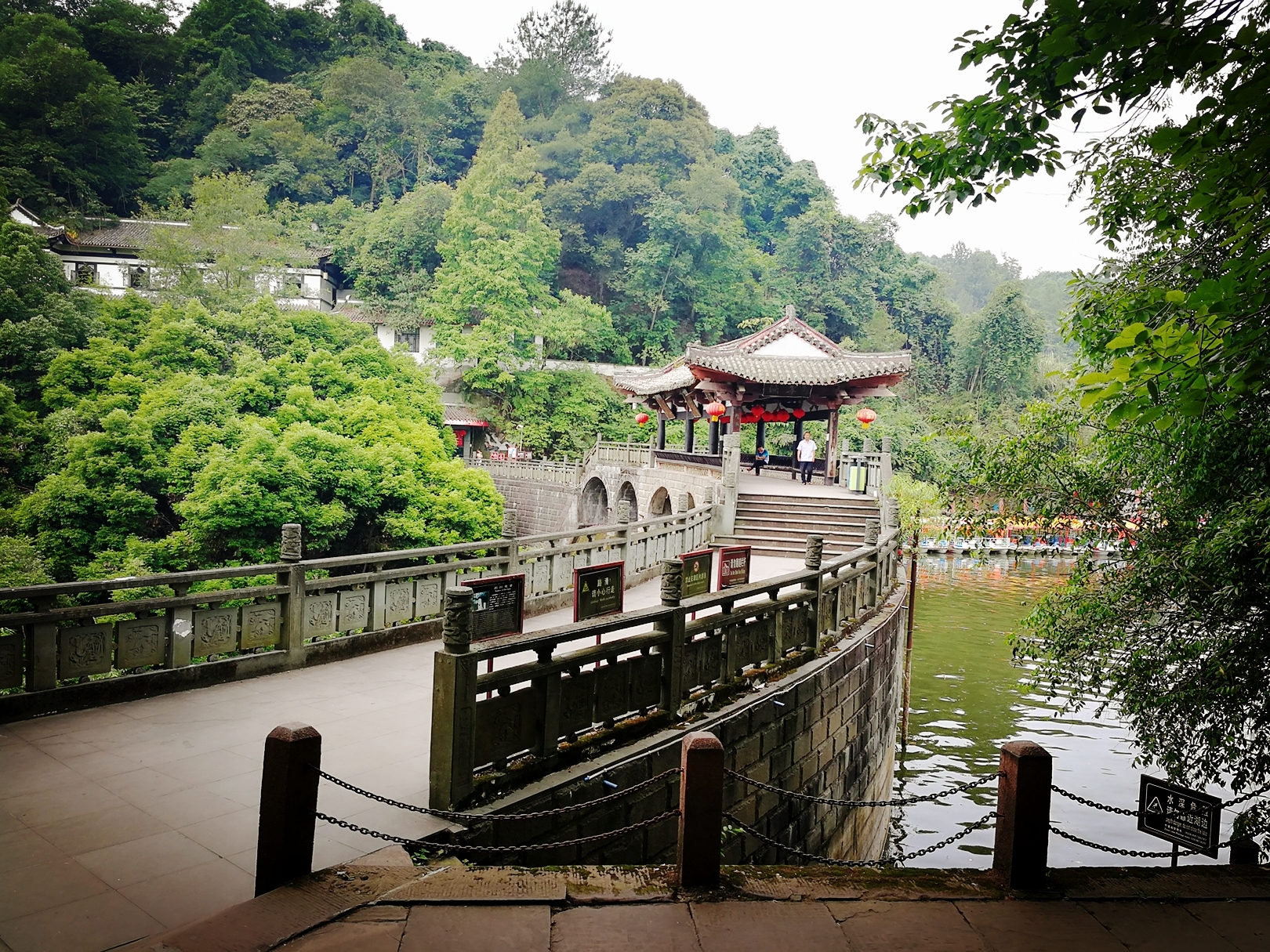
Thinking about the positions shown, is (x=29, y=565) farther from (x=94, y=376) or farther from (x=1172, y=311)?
→ (x=1172, y=311)

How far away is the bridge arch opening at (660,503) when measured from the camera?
25266 millimetres

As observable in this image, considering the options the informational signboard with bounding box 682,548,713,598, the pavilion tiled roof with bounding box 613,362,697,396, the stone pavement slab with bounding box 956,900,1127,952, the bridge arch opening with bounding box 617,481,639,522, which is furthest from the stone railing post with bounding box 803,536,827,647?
the bridge arch opening with bounding box 617,481,639,522

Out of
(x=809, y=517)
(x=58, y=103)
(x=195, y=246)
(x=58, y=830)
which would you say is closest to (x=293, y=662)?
(x=58, y=830)

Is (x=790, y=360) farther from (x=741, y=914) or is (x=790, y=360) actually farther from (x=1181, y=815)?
(x=741, y=914)

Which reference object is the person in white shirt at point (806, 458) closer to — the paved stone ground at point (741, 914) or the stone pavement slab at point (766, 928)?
the paved stone ground at point (741, 914)

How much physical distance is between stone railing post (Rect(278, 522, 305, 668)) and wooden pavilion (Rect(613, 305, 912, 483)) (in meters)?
15.2

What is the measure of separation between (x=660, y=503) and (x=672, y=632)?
64.1 ft

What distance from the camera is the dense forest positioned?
1877 cm

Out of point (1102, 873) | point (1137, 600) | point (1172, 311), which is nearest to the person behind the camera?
point (1102, 873)

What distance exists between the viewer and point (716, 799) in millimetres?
3908

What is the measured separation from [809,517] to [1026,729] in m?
6.04

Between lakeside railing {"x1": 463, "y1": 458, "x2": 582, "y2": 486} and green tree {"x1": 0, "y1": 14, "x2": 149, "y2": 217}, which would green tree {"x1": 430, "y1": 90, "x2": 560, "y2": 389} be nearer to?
lakeside railing {"x1": 463, "y1": 458, "x2": 582, "y2": 486}

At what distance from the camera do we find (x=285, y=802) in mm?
3521

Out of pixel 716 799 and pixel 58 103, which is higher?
pixel 58 103
